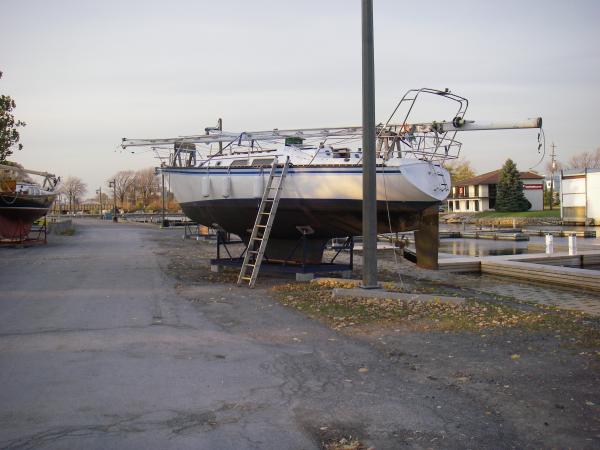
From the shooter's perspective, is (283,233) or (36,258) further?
(36,258)

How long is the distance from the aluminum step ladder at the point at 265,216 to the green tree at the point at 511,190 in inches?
2716

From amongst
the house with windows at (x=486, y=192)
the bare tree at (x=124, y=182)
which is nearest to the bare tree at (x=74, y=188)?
the bare tree at (x=124, y=182)

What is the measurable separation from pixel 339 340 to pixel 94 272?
979cm

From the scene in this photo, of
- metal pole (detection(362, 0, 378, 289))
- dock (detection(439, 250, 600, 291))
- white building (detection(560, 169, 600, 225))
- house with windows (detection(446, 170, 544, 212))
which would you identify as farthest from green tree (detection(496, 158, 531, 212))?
metal pole (detection(362, 0, 378, 289))

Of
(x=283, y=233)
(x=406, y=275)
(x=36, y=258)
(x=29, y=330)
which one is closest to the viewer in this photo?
(x=29, y=330)

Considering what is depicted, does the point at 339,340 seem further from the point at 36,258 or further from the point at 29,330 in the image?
the point at 36,258

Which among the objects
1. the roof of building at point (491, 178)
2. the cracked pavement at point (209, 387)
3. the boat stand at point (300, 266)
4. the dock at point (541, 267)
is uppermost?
the roof of building at point (491, 178)

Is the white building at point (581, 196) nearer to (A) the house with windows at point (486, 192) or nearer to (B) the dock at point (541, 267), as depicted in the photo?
(A) the house with windows at point (486, 192)

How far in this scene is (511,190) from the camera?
3076 inches

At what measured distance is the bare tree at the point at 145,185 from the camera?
137 metres

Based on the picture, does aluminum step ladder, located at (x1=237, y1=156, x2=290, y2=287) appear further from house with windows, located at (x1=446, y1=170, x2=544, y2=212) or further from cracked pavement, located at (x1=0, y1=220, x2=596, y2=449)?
house with windows, located at (x1=446, y1=170, x2=544, y2=212)

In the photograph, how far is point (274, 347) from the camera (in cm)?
723

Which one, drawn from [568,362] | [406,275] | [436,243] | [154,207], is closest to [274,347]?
[568,362]

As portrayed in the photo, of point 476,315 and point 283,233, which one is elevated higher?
point 283,233
